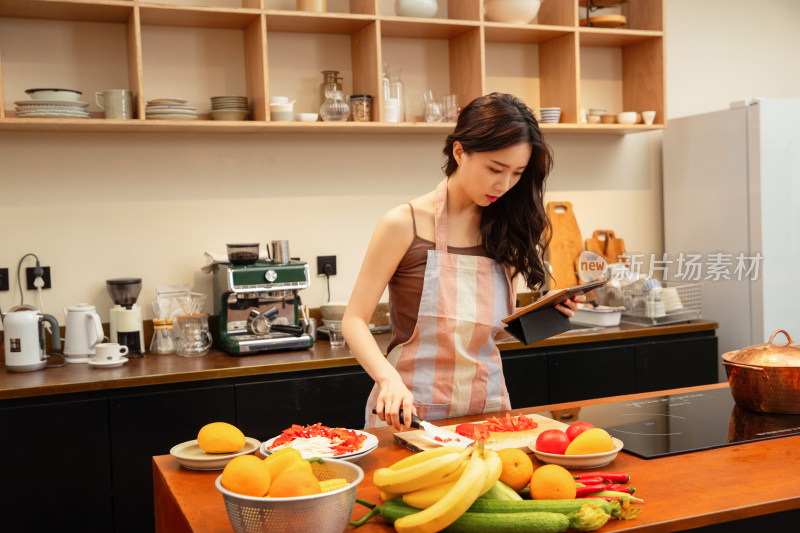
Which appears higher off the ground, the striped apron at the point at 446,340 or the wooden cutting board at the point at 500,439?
the striped apron at the point at 446,340

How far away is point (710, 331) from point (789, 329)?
16.2 inches

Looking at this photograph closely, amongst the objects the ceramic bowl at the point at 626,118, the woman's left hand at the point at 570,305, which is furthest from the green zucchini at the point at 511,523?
the ceramic bowl at the point at 626,118

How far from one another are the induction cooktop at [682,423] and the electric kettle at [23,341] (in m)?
1.89

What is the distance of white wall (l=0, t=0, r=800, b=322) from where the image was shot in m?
3.25

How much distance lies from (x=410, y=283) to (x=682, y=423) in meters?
0.75

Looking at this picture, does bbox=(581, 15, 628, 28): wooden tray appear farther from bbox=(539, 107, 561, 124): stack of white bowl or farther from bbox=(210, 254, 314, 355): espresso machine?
bbox=(210, 254, 314, 355): espresso machine

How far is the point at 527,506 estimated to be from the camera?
126 centimetres

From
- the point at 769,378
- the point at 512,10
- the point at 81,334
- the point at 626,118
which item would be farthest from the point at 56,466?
the point at 626,118

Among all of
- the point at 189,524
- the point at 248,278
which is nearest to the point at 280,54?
the point at 248,278

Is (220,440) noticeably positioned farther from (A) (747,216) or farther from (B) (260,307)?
(A) (747,216)

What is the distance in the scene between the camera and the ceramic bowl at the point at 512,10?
3.61 metres

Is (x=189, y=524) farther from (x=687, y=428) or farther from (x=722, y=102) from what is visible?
(x=722, y=102)

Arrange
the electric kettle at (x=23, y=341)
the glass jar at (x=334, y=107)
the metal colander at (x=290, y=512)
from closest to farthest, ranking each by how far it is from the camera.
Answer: the metal colander at (x=290, y=512)
the electric kettle at (x=23, y=341)
the glass jar at (x=334, y=107)

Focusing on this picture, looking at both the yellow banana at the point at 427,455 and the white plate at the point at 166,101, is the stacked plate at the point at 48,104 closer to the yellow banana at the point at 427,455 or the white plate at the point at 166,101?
the white plate at the point at 166,101
